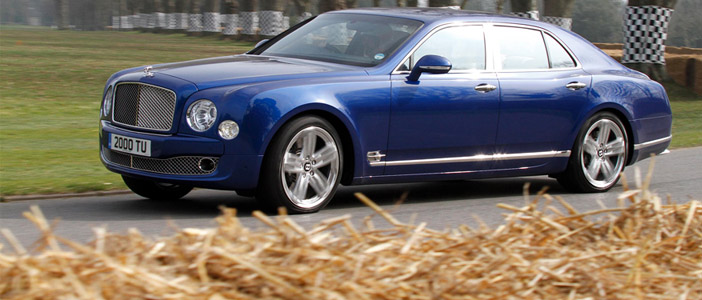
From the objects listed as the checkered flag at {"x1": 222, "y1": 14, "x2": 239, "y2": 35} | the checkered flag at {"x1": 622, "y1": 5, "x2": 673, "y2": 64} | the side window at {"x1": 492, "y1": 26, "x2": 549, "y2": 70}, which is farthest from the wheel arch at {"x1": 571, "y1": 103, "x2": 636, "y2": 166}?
the checkered flag at {"x1": 222, "y1": 14, "x2": 239, "y2": 35}

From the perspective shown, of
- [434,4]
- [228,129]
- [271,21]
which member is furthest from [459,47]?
[271,21]

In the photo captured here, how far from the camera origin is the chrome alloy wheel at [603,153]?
952 cm

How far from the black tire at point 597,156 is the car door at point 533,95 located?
0.19 meters

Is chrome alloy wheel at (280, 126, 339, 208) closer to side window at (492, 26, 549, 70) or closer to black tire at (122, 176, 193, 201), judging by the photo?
black tire at (122, 176, 193, 201)

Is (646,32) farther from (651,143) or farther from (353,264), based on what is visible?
(353,264)

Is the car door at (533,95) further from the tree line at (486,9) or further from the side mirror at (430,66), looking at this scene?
the tree line at (486,9)

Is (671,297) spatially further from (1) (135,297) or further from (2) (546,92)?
(2) (546,92)

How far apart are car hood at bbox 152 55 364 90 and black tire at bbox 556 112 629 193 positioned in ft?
8.01

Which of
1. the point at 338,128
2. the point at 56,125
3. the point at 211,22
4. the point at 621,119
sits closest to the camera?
the point at 338,128

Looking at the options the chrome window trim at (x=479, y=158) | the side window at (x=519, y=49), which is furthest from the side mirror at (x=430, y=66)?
the side window at (x=519, y=49)

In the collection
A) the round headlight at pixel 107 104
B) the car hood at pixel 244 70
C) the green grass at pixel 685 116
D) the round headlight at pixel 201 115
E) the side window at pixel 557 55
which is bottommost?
the green grass at pixel 685 116

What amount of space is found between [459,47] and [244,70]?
6.33 feet

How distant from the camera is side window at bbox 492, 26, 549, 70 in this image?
8.95m

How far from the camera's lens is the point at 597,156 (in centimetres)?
962
